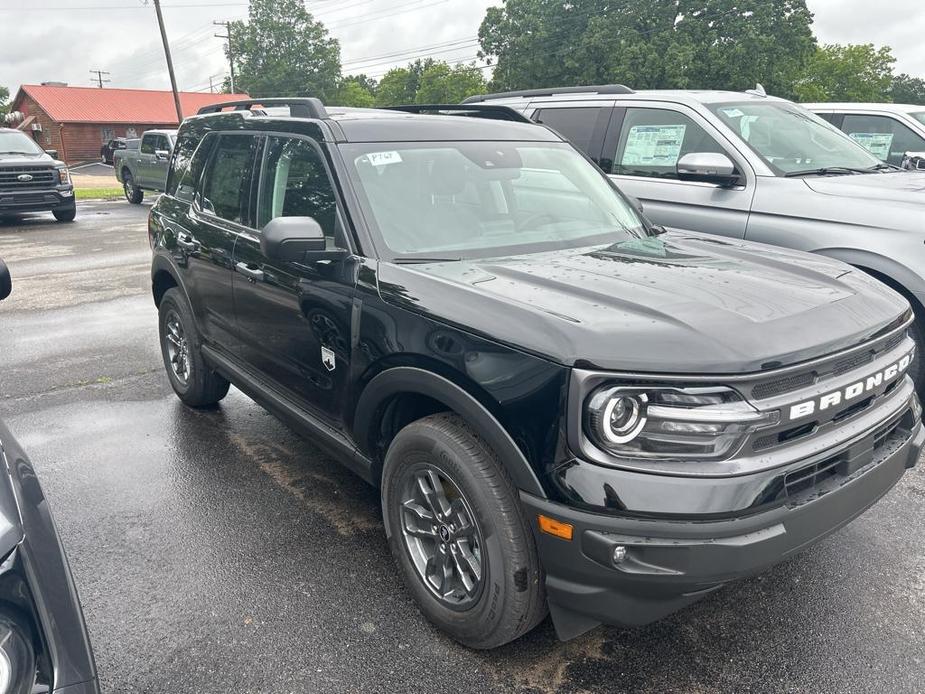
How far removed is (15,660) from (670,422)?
5.41ft

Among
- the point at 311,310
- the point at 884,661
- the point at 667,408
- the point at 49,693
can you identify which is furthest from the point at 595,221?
the point at 49,693

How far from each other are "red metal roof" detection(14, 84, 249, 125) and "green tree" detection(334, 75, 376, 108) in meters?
21.8

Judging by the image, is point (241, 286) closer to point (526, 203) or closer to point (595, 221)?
point (526, 203)

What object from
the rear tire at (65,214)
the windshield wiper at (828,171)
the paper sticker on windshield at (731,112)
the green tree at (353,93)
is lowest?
the rear tire at (65,214)

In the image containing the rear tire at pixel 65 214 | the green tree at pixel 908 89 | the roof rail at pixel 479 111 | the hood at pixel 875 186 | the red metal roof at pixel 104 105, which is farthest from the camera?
the green tree at pixel 908 89

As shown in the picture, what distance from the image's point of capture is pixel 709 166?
16.4 ft

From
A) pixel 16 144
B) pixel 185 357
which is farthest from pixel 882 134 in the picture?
pixel 16 144

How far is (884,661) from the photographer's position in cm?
255

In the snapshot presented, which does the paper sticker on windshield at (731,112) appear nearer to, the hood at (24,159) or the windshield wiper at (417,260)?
the windshield wiper at (417,260)

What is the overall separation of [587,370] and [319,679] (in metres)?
1.42

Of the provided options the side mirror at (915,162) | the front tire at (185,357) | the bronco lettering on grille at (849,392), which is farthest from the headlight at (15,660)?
the side mirror at (915,162)

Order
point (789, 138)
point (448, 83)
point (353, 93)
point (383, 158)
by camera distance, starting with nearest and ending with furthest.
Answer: point (383, 158), point (789, 138), point (448, 83), point (353, 93)

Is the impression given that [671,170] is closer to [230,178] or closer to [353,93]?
[230,178]

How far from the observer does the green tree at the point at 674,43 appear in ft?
120
